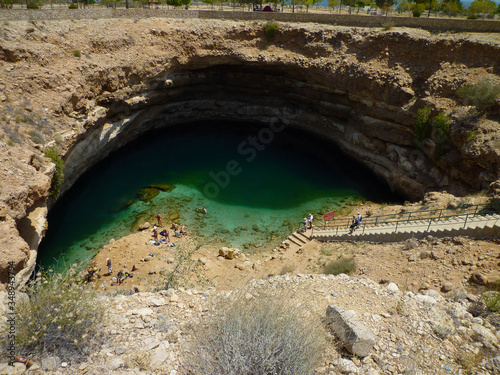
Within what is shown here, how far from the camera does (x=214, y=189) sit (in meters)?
25.4

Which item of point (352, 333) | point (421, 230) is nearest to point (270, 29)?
point (421, 230)

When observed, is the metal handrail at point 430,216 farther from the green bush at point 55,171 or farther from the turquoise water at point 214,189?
the green bush at point 55,171

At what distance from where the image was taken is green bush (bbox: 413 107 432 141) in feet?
73.2

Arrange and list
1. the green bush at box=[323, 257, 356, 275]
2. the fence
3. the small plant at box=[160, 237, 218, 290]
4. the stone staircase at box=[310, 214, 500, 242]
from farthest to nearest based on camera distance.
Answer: the fence < the small plant at box=[160, 237, 218, 290] < the green bush at box=[323, 257, 356, 275] < the stone staircase at box=[310, 214, 500, 242]

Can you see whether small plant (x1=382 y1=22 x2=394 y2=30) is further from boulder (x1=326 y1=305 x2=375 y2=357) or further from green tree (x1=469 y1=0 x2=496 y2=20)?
boulder (x1=326 y1=305 x2=375 y2=357)

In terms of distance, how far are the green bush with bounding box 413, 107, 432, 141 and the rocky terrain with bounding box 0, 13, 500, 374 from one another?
587mm

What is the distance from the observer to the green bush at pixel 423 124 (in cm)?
2230

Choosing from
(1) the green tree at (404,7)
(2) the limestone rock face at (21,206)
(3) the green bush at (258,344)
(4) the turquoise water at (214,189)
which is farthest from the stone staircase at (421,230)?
(1) the green tree at (404,7)

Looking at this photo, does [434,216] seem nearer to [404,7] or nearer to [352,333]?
[352,333]

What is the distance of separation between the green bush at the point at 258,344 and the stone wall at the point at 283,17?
24452 millimetres

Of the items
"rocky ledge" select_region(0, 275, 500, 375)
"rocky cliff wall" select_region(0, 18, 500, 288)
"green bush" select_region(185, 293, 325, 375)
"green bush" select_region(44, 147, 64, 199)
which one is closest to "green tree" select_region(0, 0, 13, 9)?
"rocky cliff wall" select_region(0, 18, 500, 288)

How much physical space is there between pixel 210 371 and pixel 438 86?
2375cm

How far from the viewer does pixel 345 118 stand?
29.6 metres

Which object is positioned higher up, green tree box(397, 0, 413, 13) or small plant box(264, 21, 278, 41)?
green tree box(397, 0, 413, 13)
